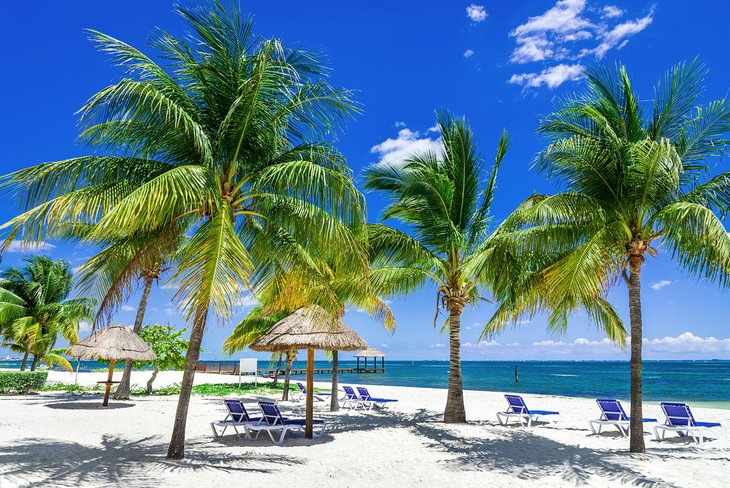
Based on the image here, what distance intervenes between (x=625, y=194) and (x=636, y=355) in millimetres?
2762

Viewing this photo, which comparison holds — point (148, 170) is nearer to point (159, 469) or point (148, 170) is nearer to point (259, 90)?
point (259, 90)

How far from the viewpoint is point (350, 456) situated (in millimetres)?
8148

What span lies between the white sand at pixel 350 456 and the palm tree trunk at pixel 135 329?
4.08 m

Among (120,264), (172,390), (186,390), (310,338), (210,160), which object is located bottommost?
(172,390)

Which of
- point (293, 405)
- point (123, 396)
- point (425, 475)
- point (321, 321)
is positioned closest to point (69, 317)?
point (123, 396)

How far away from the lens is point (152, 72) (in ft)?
23.4

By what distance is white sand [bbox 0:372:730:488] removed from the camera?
21.5 feet

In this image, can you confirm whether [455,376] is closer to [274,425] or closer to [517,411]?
[517,411]

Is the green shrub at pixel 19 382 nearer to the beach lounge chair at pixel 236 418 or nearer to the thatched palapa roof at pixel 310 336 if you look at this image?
the beach lounge chair at pixel 236 418

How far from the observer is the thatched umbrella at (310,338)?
9359 mm

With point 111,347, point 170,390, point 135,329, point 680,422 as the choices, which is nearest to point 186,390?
point 111,347

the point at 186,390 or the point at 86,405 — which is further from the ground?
the point at 186,390

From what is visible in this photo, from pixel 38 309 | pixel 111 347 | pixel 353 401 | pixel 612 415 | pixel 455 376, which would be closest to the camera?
pixel 612 415

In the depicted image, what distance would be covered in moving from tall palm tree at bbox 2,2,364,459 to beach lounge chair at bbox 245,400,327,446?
6.86 feet
